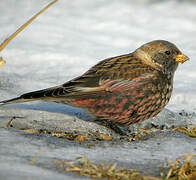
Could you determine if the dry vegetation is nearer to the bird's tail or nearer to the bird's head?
the bird's tail

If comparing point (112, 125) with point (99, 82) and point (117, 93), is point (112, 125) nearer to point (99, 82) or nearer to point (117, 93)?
point (117, 93)

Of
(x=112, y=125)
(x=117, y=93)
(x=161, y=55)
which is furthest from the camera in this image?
(x=161, y=55)

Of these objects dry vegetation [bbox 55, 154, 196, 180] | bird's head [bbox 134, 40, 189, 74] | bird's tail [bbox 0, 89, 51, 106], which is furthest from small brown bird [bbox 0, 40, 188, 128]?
dry vegetation [bbox 55, 154, 196, 180]

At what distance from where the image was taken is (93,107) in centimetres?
→ 468

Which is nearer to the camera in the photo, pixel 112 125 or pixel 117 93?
pixel 117 93

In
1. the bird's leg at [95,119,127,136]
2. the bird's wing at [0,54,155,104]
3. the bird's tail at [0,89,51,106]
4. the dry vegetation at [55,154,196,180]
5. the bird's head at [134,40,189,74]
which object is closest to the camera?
the dry vegetation at [55,154,196,180]

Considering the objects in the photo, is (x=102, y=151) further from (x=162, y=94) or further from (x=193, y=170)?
(x=162, y=94)

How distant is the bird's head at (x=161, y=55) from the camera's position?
520 cm

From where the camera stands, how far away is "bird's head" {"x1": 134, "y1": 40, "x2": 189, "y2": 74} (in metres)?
Answer: 5.20

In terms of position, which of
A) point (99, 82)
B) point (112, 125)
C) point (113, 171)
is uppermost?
point (99, 82)

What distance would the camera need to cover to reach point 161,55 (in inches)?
206

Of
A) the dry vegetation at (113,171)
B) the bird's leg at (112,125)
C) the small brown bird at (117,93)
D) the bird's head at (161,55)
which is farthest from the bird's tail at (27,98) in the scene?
the dry vegetation at (113,171)

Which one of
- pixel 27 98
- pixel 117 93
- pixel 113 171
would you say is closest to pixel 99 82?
pixel 117 93

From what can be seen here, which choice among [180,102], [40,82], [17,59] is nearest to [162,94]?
[180,102]
